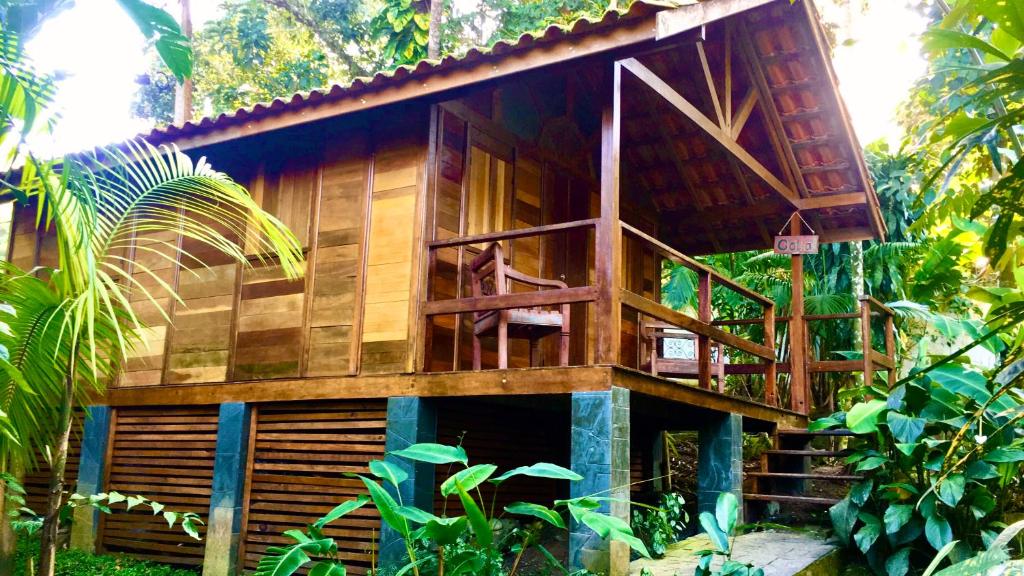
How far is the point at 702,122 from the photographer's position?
22.2ft

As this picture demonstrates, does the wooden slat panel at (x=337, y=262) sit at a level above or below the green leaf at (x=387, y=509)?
above

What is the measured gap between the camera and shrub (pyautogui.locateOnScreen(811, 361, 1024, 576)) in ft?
18.6

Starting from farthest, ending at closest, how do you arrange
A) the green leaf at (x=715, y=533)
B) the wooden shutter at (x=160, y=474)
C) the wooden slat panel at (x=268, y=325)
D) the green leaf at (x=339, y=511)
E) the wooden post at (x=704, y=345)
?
the wooden shutter at (x=160, y=474) < the wooden slat panel at (x=268, y=325) < the wooden post at (x=704, y=345) < the green leaf at (x=715, y=533) < the green leaf at (x=339, y=511)

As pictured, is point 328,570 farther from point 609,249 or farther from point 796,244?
point 796,244

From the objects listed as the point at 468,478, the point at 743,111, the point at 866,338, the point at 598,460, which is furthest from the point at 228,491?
the point at 866,338

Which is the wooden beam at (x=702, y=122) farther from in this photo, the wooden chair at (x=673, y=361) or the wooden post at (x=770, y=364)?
the wooden chair at (x=673, y=361)

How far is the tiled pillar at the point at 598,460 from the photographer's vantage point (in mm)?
5473

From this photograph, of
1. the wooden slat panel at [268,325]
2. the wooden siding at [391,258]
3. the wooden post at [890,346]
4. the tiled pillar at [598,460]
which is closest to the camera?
the tiled pillar at [598,460]

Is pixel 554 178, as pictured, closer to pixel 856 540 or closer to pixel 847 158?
pixel 847 158

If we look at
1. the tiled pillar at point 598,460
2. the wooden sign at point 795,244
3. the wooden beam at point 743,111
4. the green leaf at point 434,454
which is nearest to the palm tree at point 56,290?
the green leaf at point 434,454

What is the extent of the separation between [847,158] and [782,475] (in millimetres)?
2905

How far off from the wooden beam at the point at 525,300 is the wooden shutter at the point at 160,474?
2.70 m

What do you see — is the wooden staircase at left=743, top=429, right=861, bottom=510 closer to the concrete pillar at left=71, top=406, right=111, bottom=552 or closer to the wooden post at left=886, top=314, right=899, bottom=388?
the wooden post at left=886, top=314, right=899, bottom=388

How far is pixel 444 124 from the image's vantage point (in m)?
7.04
